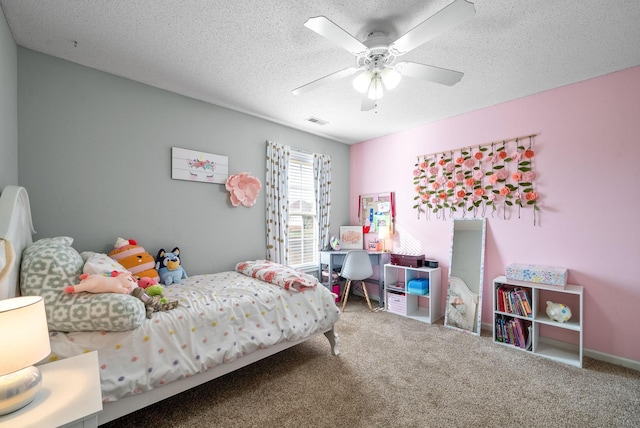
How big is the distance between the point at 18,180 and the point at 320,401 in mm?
2719

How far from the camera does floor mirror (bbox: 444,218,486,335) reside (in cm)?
306

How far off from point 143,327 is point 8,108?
1706 millimetres

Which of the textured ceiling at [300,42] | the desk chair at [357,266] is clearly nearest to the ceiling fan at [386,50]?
the textured ceiling at [300,42]

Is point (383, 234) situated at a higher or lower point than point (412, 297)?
higher

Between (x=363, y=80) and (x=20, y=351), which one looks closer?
→ (x=20, y=351)

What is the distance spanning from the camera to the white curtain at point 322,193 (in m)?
4.09

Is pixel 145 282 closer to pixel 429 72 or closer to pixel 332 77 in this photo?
pixel 332 77

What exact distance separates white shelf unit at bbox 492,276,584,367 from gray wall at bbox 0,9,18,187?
158 inches

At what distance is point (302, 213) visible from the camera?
397 centimetres

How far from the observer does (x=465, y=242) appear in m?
3.28

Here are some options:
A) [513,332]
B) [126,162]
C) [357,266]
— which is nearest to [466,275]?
[513,332]

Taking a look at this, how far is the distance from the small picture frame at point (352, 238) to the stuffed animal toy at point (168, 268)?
7.98 feet

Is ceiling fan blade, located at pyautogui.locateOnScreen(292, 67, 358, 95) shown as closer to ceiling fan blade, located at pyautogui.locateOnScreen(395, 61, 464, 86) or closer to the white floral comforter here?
ceiling fan blade, located at pyautogui.locateOnScreen(395, 61, 464, 86)

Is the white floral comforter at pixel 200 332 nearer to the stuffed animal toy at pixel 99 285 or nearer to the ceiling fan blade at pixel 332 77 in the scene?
the stuffed animal toy at pixel 99 285
